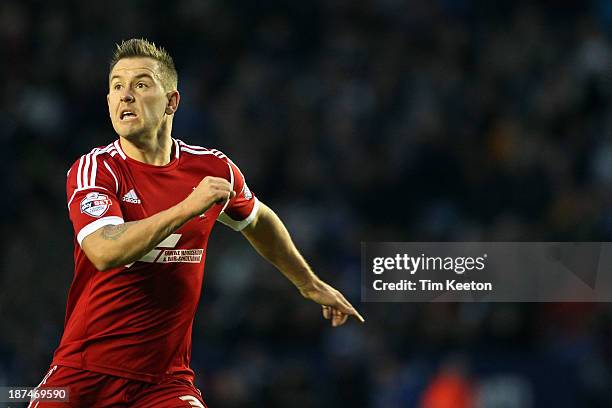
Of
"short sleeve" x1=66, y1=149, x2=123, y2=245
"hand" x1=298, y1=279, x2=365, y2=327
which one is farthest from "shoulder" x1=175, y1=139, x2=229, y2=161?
"hand" x1=298, y1=279, x2=365, y2=327

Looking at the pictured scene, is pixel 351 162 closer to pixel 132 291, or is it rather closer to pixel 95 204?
pixel 132 291

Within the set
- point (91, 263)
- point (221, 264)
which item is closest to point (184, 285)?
point (91, 263)

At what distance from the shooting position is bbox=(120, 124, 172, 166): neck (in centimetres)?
462

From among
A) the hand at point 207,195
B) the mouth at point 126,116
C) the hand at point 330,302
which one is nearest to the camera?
the hand at point 207,195

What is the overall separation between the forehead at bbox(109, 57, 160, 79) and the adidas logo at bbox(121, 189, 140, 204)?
501 millimetres

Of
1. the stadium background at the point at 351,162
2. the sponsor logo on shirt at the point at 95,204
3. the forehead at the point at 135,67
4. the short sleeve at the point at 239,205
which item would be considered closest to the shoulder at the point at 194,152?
→ the short sleeve at the point at 239,205

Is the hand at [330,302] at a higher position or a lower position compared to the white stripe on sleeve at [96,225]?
higher

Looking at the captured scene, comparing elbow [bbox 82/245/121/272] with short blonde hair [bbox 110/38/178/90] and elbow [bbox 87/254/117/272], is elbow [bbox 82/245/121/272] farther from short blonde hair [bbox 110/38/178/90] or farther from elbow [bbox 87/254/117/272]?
short blonde hair [bbox 110/38/178/90]

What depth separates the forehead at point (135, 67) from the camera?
4.62 m

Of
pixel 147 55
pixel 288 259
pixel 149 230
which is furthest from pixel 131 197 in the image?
pixel 288 259

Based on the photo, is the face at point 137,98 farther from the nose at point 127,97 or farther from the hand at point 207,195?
the hand at point 207,195

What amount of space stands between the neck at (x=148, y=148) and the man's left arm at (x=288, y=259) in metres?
0.64

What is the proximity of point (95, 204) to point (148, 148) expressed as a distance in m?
0.46

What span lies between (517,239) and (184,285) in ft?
18.7
